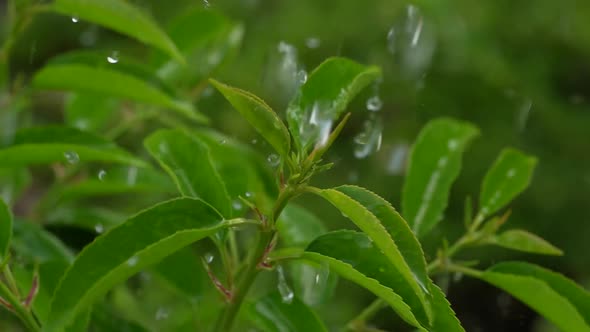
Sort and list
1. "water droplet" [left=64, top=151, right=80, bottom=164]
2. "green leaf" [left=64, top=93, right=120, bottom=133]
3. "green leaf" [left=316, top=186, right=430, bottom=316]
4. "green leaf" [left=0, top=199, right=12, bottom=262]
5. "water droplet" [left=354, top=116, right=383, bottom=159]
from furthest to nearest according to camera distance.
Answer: "green leaf" [left=64, top=93, right=120, bottom=133]
"water droplet" [left=354, top=116, right=383, bottom=159]
"water droplet" [left=64, top=151, right=80, bottom=164]
"green leaf" [left=0, top=199, right=12, bottom=262]
"green leaf" [left=316, top=186, right=430, bottom=316]

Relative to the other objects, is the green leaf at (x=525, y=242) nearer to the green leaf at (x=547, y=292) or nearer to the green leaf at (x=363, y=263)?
the green leaf at (x=547, y=292)

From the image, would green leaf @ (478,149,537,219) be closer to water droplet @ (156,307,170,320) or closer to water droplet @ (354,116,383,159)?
water droplet @ (354,116,383,159)

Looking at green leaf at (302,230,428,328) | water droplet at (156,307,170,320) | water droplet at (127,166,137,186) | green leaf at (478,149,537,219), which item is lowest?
water droplet at (156,307,170,320)

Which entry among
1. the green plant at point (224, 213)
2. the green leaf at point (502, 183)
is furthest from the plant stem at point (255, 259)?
the green leaf at point (502, 183)

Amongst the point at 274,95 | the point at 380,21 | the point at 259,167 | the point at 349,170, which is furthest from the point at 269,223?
the point at 380,21

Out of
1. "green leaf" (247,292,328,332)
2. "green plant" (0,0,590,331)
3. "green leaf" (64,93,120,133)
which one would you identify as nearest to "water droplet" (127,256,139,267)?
"green plant" (0,0,590,331)

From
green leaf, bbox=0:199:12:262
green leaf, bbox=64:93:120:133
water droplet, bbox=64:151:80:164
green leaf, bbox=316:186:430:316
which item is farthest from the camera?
green leaf, bbox=64:93:120:133

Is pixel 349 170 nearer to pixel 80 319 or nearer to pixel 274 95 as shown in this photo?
pixel 274 95

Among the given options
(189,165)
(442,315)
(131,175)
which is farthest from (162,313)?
(442,315)
